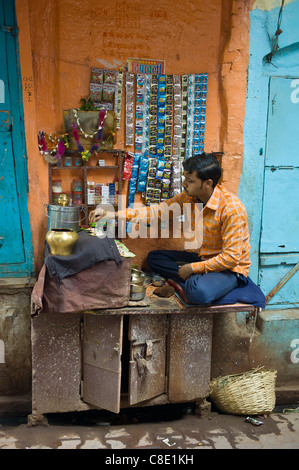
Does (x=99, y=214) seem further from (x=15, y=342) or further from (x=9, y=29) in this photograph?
(x=9, y=29)

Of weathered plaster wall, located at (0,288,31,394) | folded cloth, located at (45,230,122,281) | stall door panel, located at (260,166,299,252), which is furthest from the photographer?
stall door panel, located at (260,166,299,252)

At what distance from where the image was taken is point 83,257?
294 cm

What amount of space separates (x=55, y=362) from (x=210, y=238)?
1.57 m

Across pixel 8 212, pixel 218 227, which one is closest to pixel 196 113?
pixel 218 227

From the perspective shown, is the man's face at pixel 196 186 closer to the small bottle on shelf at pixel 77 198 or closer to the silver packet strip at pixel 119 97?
the silver packet strip at pixel 119 97

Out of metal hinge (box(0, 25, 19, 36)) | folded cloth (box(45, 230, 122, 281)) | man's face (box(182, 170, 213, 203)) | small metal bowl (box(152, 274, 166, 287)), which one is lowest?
small metal bowl (box(152, 274, 166, 287))

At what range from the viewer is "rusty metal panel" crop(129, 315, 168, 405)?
130 inches

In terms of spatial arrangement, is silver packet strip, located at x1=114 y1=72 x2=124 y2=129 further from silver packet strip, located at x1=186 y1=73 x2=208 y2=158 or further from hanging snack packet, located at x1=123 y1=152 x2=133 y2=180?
silver packet strip, located at x1=186 y1=73 x2=208 y2=158

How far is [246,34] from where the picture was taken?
12.1 feet

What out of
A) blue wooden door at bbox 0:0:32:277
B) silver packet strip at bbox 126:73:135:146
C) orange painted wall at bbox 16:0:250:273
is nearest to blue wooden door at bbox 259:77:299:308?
orange painted wall at bbox 16:0:250:273

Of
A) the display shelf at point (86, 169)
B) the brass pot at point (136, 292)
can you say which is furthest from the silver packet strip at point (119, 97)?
the brass pot at point (136, 292)

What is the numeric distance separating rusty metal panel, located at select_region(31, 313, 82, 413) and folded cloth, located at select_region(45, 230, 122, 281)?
0.52 m
